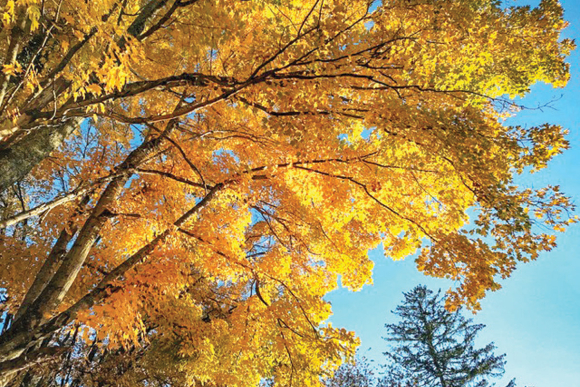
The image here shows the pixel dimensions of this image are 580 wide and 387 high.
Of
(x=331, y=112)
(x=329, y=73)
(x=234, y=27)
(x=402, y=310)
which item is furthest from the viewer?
(x=402, y=310)

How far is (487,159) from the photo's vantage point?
3.12m

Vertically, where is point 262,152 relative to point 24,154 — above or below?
above

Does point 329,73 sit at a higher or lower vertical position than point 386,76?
lower

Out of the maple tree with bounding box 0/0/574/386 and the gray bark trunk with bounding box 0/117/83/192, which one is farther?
the gray bark trunk with bounding box 0/117/83/192

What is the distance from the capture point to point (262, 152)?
5402 mm

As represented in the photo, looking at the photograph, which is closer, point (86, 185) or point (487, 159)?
point (487, 159)

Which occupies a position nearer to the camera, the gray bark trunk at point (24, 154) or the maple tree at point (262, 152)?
the maple tree at point (262, 152)

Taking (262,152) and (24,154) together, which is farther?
(262,152)

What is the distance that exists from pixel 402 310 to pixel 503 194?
18.9 meters

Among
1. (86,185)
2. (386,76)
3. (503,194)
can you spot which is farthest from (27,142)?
(503,194)

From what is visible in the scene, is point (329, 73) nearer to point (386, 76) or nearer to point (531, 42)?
point (386, 76)

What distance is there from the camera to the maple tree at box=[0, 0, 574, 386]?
2842 millimetres

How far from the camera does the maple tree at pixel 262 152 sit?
2.84 m

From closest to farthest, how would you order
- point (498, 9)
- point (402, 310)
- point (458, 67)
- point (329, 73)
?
point (329, 73)
point (458, 67)
point (498, 9)
point (402, 310)
